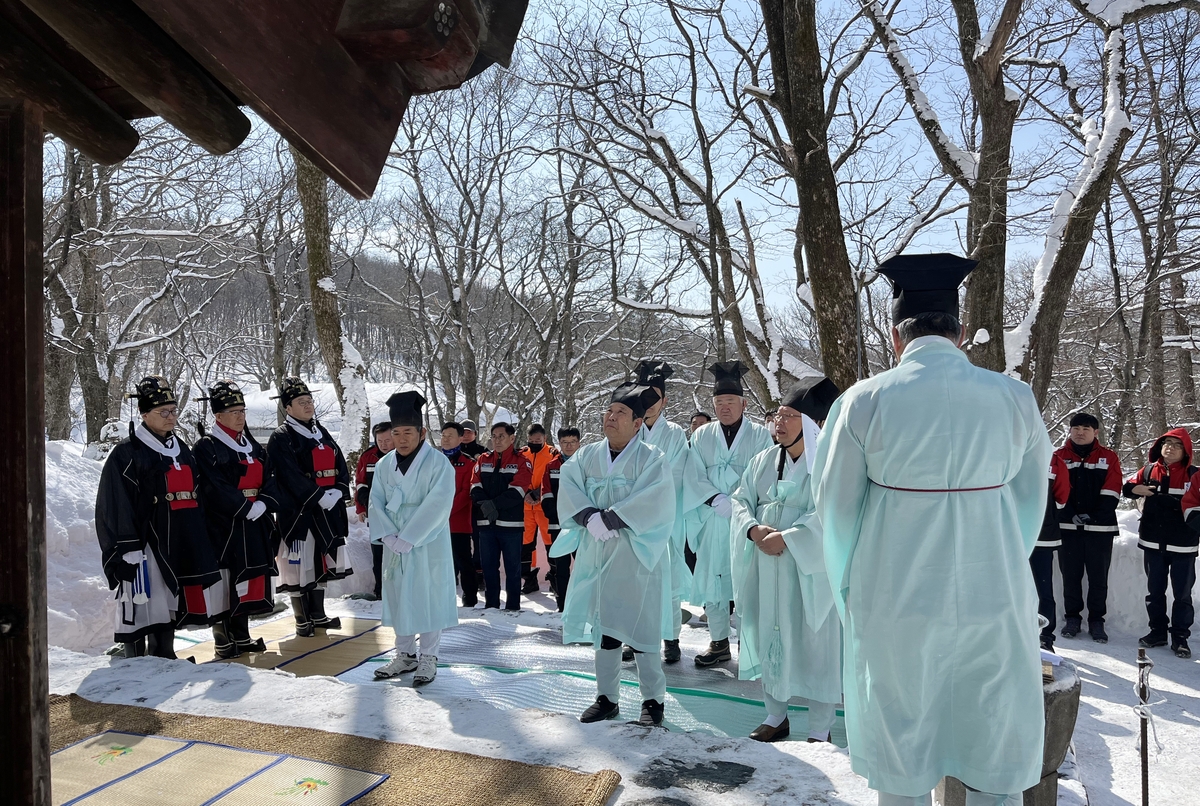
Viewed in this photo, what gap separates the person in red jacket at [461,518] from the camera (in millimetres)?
8836

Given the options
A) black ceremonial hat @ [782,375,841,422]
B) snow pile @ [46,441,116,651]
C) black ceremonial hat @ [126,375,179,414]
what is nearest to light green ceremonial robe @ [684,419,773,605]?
black ceremonial hat @ [782,375,841,422]

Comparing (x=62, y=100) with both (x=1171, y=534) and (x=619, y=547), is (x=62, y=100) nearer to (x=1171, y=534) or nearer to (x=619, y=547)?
(x=619, y=547)

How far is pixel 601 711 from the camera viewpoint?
4656 mm

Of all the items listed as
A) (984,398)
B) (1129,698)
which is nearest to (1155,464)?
(1129,698)

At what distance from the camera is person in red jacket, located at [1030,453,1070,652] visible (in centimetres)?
747

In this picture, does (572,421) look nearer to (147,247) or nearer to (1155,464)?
(147,247)

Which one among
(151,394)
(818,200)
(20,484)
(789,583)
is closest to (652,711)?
(789,583)

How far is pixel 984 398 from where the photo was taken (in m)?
2.81

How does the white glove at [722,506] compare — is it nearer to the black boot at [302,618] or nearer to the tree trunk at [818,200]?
the tree trunk at [818,200]

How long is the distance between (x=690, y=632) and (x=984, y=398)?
5.43m

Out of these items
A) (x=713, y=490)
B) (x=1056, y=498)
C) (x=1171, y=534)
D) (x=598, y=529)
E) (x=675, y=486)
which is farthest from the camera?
(x=1056, y=498)

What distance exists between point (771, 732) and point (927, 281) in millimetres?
2970

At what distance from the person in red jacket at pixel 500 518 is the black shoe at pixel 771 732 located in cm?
413

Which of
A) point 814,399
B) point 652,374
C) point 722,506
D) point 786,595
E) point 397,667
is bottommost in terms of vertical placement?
point 397,667
